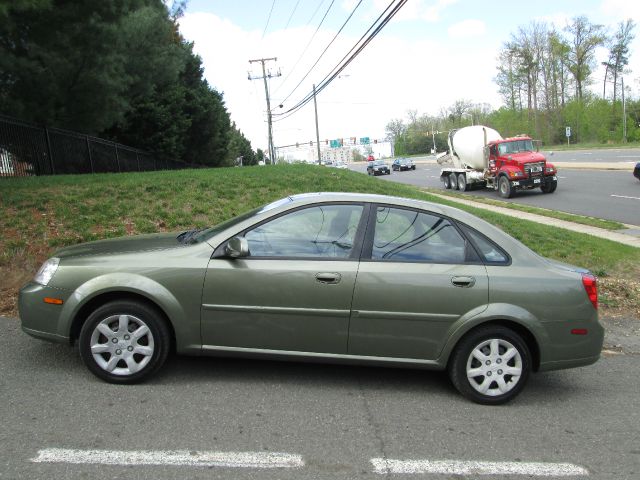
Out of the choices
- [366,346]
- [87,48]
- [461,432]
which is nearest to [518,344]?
[461,432]

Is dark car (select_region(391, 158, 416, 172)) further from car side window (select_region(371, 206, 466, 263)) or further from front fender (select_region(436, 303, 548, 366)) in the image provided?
front fender (select_region(436, 303, 548, 366))

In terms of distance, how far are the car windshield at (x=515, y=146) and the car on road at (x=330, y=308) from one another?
70.3 feet

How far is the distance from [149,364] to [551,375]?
343cm

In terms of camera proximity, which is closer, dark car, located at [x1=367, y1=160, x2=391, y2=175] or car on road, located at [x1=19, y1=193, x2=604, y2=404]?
car on road, located at [x1=19, y1=193, x2=604, y2=404]

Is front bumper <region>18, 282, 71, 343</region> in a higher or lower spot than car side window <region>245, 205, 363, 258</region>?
lower

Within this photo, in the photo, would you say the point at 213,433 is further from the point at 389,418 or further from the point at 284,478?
the point at 389,418

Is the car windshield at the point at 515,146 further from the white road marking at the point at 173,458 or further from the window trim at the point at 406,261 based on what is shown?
the white road marking at the point at 173,458

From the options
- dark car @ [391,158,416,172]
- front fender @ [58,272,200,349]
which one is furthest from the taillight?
dark car @ [391,158,416,172]

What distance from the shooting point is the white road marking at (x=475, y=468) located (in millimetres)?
3221

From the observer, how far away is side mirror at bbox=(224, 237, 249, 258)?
407 centimetres

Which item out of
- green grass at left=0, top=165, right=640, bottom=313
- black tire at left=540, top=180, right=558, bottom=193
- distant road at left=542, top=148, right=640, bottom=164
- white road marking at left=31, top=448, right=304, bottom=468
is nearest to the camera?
white road marking at left=31, top=448, right=304, bottom=468

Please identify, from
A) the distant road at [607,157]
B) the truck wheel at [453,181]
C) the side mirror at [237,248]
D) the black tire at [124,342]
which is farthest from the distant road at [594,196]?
the black tire at [124,342]

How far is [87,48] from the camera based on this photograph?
11258mm

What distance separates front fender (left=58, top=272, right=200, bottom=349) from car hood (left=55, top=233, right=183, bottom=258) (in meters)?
0.31
